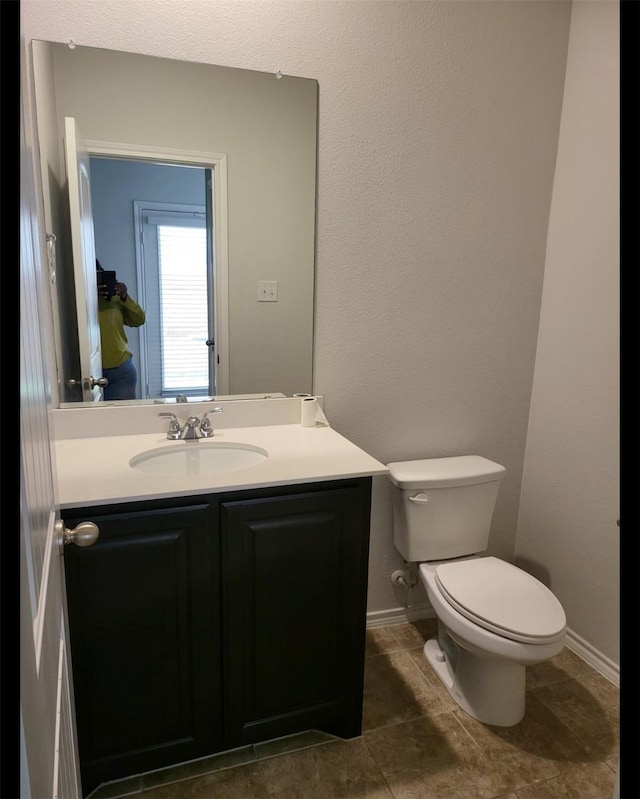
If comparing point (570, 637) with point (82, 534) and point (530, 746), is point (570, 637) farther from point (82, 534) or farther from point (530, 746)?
point (82, 534)

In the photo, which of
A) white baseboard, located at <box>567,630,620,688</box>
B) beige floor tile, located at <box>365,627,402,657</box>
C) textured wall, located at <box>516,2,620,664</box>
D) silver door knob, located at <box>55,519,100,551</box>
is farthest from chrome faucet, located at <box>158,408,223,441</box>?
white baseboard, located at <box>567,630,620,688</box>

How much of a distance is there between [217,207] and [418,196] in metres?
0.75

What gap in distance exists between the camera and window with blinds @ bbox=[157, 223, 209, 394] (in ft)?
5.97

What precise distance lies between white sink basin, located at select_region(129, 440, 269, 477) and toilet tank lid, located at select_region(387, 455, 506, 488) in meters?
0.53

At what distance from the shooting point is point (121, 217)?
5.64 feet

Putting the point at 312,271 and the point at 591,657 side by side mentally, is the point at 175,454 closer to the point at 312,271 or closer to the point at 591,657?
the point at 312,271

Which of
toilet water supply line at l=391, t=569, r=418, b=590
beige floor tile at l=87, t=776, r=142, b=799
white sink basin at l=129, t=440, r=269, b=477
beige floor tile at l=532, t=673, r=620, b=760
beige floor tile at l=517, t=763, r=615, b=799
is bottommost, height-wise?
beige floor tile at l=87, t=776, r=142, b=799

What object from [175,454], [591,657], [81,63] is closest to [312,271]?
[175,454]

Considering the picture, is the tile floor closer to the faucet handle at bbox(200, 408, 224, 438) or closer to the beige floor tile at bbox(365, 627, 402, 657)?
the beige floor tile at bbox(365, 627, 402, 657)

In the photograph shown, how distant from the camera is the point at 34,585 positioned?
583 mm

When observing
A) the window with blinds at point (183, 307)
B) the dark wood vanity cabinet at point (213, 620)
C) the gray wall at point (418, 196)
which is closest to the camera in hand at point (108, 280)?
the window with blinds at point (183, 307)

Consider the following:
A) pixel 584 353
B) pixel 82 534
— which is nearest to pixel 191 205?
pixel 82 534

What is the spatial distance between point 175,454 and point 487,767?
4.42 ft

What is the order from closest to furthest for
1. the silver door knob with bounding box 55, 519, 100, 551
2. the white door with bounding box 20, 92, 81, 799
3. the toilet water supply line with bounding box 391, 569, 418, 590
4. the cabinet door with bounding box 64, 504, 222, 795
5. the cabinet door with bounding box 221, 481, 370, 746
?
1. the white door with bounding box 20, 92, 81, 799
2. the silver door knob with bounding box 55, 519, 100, 551
3. the cabinet door with bounding box 64, 504, 222, 795
4. the cabinet door with bounding box 221, 481, 370, 746
5. the toilet water supply line with bounding box 391, 569, 418, 590
